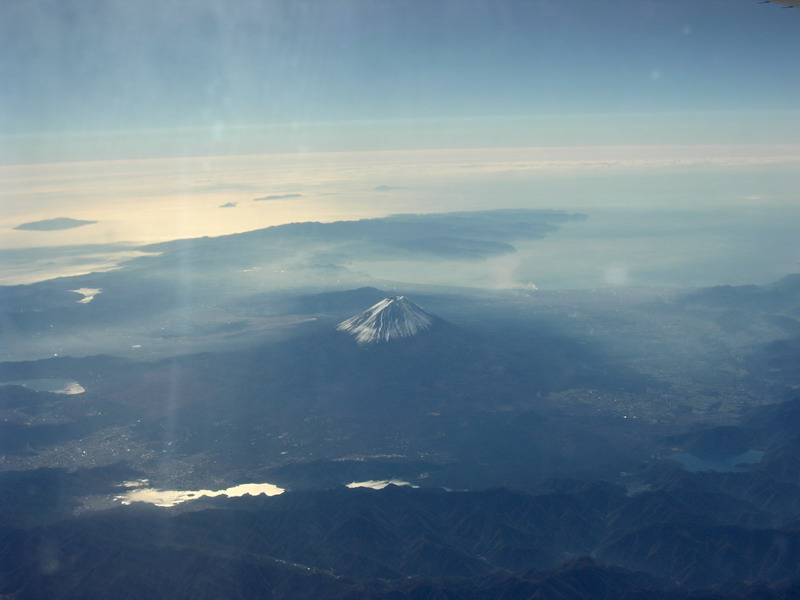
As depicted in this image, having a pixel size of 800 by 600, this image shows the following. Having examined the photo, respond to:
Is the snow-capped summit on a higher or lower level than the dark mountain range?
higher

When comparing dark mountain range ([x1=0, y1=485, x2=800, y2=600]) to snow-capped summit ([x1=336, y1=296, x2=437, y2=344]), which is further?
snow-capped summit ([x1=336, y1=296, x2=437, y2=344])

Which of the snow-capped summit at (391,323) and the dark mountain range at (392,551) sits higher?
the snow-capped summit at (391,323)

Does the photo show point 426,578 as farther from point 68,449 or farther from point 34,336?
point 34,336

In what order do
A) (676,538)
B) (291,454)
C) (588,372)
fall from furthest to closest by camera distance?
(588,372) < (291,454) < (676,538)

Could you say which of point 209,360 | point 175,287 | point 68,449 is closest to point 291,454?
point 68,449

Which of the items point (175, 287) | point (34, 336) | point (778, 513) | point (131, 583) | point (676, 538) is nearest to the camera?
point (131, 583)

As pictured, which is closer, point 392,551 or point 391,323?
point 392,551

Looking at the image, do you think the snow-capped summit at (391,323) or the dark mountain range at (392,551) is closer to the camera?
the dark mountain range at (392,551)

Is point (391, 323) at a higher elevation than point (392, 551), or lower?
higher
